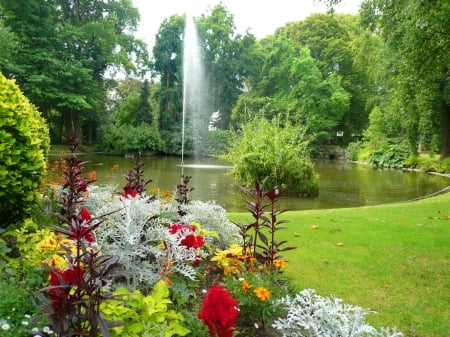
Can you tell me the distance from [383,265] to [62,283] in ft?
11.0

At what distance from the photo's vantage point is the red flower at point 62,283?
1.55 metres

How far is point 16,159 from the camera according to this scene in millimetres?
3318

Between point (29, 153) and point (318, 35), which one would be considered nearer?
point (29, 153)

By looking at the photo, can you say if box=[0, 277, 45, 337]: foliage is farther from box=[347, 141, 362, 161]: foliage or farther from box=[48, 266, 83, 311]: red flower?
box=[347, 141, 362, 161]: foliage

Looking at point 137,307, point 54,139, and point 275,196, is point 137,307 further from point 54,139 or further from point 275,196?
point 54,139

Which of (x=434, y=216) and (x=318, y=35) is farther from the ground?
(x=318, y=35)

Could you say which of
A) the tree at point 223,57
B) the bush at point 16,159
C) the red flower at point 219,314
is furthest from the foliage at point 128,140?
the red flower at point 219,314

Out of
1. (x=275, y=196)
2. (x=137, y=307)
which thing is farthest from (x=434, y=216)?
(x=137, y=307)

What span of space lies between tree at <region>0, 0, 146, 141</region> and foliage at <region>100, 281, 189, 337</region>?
21.6 meters

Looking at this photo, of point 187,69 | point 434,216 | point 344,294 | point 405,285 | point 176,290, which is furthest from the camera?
point 187,69

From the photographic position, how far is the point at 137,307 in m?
2.03

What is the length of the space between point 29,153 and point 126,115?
31.6 meters

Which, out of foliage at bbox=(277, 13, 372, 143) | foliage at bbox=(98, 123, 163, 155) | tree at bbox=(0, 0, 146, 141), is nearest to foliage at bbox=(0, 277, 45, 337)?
tree at bbox=(0, 0, 146, 141)

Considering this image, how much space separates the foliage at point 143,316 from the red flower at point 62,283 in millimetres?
312
